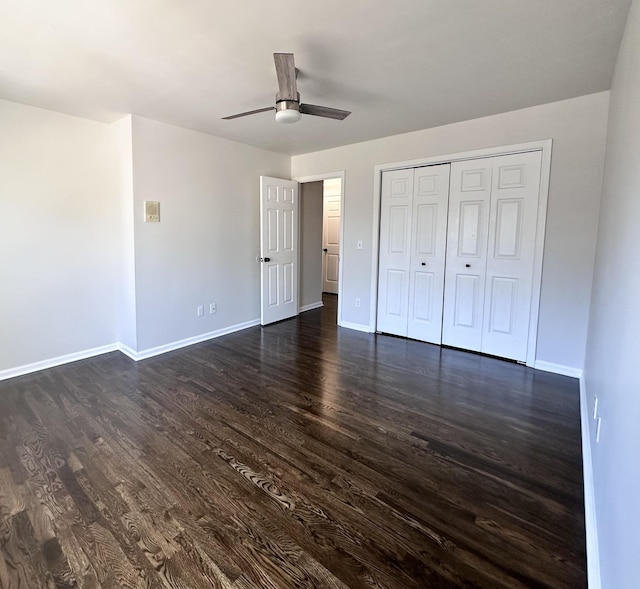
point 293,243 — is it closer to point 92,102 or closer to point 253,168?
point 253,168

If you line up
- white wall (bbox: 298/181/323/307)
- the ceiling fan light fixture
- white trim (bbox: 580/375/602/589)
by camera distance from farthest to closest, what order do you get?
white wall (bbox: 298/181/323/307) < the ceiling fan light fixture < white trim (bbox: 580/375/602/589)

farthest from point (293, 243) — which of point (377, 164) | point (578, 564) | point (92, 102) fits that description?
point (578, 564)

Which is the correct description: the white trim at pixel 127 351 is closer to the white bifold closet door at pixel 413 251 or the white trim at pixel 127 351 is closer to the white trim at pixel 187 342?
the white trim at pixel 187 342

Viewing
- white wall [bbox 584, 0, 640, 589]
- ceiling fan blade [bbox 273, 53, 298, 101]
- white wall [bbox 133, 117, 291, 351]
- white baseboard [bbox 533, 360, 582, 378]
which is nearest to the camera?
white wall [bbox 584, 0, 640, 589]

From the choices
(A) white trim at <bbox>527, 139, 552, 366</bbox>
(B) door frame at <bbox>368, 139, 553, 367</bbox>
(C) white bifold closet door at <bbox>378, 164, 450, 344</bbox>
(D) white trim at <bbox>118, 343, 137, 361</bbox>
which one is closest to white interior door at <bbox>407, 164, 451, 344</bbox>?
(C) white bifold closet door at <bbox>378, 164, 450, 344</bbox>

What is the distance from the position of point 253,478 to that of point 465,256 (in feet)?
10.0

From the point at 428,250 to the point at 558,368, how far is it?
5.68ft

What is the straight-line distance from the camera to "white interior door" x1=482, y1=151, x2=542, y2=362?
3.37 metres

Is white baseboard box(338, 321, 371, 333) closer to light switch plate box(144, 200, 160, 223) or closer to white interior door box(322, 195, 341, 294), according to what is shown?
white interior door box(322, 195, 341, 294)

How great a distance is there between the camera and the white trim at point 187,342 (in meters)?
3.74

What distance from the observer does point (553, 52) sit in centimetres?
226

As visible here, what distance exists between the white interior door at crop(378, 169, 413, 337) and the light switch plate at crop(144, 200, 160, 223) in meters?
2.56

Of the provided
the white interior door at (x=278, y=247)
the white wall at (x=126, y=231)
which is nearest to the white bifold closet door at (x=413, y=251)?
the white interior door at (x=278, y=247)

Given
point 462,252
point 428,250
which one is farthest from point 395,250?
point 462,252
